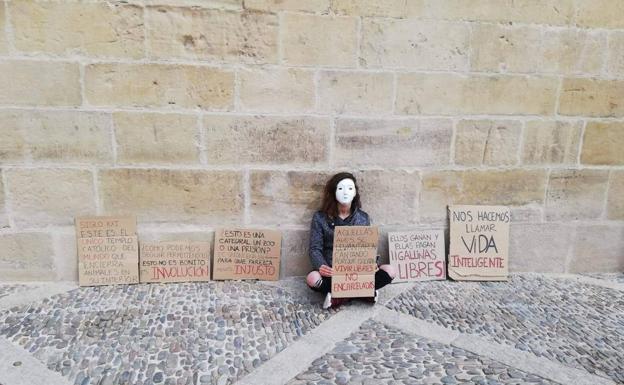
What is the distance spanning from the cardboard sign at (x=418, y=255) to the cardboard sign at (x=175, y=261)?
4.47ft

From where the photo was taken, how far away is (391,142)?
3234mm

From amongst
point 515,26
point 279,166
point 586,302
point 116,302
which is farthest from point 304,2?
point 586,302

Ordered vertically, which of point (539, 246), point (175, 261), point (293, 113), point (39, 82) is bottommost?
point (175, 261)

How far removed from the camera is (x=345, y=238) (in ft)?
9.39

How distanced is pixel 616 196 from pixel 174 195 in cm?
335

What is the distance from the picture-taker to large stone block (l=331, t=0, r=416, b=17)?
117 inches

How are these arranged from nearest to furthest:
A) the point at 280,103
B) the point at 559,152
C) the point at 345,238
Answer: the point at 345,238, the point at 280,103, the point at 559,152

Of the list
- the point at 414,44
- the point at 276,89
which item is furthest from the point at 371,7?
the point at 276,89

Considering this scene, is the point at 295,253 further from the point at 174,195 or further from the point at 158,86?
the point at 158,86

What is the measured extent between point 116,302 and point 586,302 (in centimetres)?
314

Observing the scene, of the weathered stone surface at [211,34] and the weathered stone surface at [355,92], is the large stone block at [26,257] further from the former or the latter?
the weathered stone surface at [355,92]

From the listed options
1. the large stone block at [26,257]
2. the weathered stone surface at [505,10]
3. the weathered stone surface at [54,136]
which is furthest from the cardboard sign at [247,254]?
the weathered stone surface at [505,10]

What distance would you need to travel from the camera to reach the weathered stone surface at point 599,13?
10.4ft

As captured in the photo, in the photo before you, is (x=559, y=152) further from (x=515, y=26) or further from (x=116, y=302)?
(x=116, y=302)
